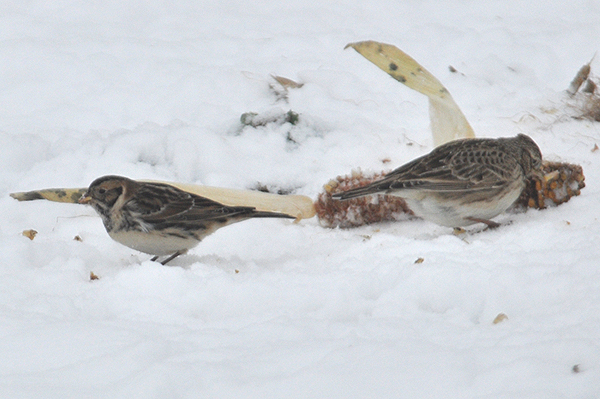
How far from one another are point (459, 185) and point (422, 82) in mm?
1147

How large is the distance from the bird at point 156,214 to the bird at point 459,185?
0.75 m

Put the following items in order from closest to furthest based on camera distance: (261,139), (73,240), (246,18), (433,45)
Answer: (73,240) < (261,139) < (433,45) < (246,18)

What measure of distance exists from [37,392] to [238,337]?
74 cm

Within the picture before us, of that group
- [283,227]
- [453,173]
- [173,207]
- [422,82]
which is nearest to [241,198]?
[283,227]

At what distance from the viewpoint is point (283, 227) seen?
15.2ft

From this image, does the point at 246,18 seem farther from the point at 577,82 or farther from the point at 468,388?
the point at 468,388

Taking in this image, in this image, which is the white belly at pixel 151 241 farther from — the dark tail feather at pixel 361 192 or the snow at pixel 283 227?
the dark tail feather at pixel 361 192

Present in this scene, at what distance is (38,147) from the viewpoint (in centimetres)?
565

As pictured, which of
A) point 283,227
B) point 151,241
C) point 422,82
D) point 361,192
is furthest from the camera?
point 422,82

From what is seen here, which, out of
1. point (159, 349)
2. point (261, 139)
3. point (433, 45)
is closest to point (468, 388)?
point (159, 349)

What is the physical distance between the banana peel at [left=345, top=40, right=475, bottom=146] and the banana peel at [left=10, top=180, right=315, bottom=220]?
3.66 ft

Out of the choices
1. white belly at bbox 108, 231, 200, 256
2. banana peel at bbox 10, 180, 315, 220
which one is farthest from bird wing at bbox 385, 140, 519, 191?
white belly at bbox 108, 231, 200, 256

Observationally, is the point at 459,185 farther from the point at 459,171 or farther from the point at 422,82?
the point at 422,82

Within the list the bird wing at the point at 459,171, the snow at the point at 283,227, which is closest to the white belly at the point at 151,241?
the snow at the point at 283,227
